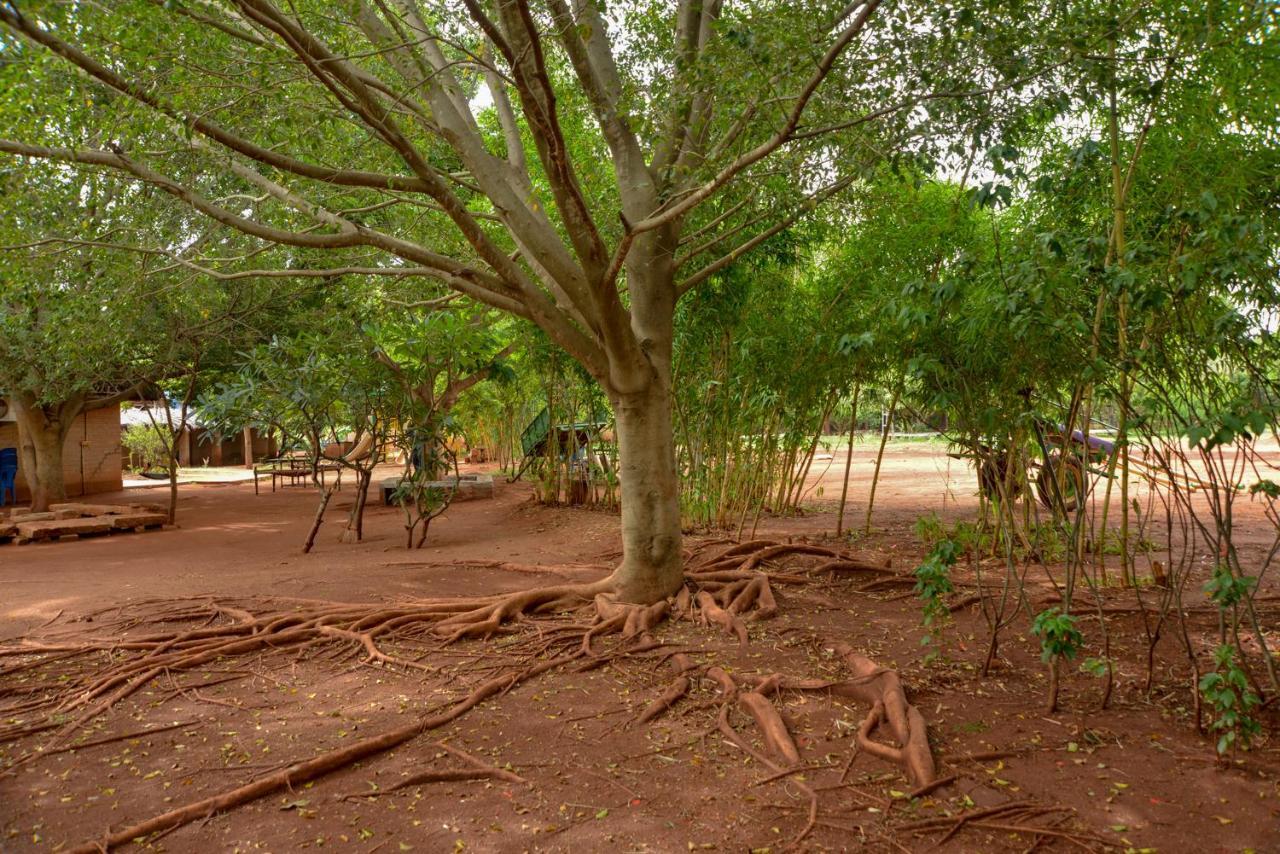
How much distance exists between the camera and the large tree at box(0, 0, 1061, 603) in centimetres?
425

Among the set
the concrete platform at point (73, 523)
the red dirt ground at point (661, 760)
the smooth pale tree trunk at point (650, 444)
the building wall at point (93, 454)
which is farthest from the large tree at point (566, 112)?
the building wall at point (93, 454)

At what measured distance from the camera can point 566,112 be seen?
23.3 ft

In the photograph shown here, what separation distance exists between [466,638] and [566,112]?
4.14m

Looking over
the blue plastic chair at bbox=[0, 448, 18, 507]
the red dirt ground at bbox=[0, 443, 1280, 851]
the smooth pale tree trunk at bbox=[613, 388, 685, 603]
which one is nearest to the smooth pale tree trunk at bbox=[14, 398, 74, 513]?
the blue plastic chair at bbox=[0, 448, 18, 507]

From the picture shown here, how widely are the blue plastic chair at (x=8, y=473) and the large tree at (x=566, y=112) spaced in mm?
11640

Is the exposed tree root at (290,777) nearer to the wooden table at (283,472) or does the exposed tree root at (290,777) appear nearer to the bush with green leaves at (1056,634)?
the bush with green leaves at (1056,634)

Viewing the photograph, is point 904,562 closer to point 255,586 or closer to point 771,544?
point 771,544

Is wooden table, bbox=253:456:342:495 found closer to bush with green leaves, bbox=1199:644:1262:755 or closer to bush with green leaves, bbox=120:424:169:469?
bush with green leaves, bbox=120:424:169:469

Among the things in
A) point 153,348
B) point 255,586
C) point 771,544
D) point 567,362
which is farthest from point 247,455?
point 771,544

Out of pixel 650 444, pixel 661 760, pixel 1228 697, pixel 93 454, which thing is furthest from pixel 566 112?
pixel 93 454

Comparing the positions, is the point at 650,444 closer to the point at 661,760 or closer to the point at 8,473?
the point at 661,760

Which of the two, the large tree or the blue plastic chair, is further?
the blue plastic chair

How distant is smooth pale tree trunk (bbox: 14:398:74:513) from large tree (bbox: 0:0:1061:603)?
359 inches

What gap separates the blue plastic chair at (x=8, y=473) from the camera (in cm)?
1520
